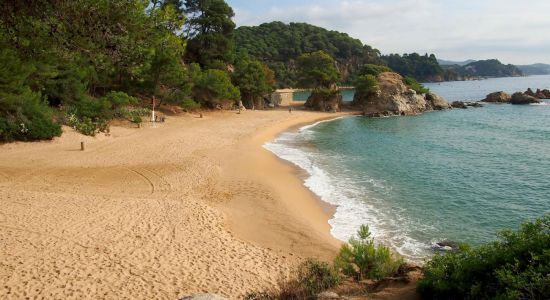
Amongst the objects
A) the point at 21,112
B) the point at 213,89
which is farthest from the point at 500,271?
the point at 213,89

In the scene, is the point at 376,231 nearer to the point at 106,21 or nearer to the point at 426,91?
the point at 106,21

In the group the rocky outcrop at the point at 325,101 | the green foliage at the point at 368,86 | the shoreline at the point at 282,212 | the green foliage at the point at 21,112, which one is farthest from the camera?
the rocky outcrop at the point at 325,101

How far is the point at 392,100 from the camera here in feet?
192

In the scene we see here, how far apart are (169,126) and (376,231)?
25.6 metres

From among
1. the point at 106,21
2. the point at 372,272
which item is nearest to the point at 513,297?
the point at 372,272

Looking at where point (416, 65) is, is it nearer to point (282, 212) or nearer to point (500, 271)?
point (282, 212)

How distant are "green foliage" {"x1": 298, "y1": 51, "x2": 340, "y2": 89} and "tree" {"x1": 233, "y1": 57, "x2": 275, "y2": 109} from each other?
855 cm

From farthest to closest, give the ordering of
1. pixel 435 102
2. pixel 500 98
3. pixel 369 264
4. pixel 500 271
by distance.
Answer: pixel 500 98
pixel 435 102
pixel 369 264
pixel 500 271

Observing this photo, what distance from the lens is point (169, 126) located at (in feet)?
117

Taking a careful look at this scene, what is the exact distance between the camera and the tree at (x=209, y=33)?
55.7 meters

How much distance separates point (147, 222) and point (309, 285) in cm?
702

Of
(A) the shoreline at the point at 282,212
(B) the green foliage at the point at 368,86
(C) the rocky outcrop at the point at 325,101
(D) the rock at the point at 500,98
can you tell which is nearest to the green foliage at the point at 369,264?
(A) the shoreline at the point at 282,212

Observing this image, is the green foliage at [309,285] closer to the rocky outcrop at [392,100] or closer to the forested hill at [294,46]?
the rocky outcrop at [392,100]

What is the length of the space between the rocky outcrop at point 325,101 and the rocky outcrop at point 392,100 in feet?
13.9
